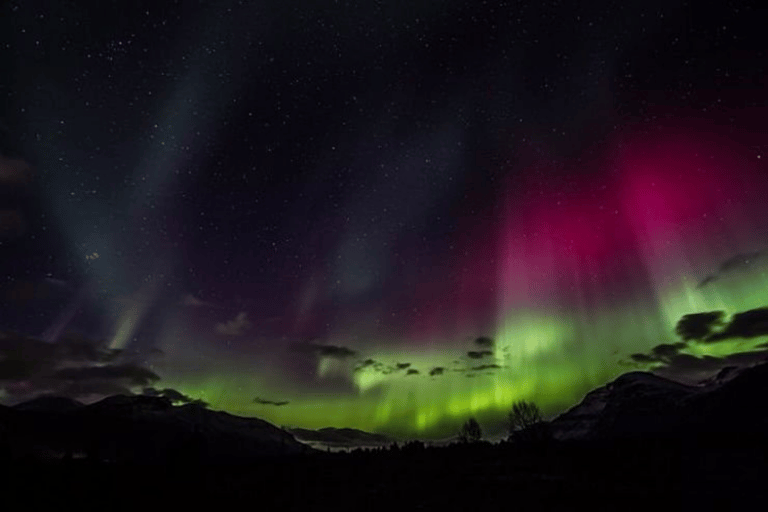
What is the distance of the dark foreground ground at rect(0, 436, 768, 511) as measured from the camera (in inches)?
1196

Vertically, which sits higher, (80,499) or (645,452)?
(645,452)

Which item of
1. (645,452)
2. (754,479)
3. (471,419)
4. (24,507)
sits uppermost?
(471,419)

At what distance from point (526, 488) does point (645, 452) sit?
71.1 ft

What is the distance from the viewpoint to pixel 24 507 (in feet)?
105

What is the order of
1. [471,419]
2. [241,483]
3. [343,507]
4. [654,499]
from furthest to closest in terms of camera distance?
1. [471,419]
2. [241,483]
3. [343,507]
4. [654,499]

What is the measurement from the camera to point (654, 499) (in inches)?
1206

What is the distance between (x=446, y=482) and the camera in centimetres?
4028

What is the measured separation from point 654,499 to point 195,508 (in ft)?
99.8

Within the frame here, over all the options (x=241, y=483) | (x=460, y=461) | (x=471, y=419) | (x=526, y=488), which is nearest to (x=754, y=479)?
(x=526, y=488)

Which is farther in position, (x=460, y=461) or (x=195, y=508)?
(x=460, y=461)

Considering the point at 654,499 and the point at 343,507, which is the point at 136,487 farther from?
the point at 654,499

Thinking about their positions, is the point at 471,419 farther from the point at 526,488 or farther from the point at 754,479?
the point at 754,479

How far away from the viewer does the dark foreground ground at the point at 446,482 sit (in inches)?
1196

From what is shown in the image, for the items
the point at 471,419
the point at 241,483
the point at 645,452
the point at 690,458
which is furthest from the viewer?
the point at 471,419
